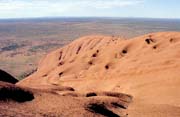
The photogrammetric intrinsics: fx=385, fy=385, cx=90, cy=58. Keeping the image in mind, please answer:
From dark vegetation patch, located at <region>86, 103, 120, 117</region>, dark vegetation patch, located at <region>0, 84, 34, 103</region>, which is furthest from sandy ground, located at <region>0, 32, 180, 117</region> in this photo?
dark vegetation patch, located at <region>0, 84, 34, 103</region>

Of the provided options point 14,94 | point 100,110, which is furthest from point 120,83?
point 14,94

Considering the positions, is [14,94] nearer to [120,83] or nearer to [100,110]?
[100,110]

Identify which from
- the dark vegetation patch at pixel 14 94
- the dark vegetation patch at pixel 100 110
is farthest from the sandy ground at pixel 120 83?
the dark vegetation patch at pixel 14 94

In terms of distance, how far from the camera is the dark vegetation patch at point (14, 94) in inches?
1011

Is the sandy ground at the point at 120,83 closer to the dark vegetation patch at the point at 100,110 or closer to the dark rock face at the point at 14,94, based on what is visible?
the dark vegetation patch at the point at 100,110

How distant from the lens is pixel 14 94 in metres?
26.7

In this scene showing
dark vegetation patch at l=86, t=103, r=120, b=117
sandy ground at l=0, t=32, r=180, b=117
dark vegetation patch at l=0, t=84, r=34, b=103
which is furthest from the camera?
sandy ground at l=0, t=32, r=180, b=117

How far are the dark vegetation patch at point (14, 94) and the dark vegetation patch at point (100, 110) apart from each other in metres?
4.24

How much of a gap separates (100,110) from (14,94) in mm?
6110

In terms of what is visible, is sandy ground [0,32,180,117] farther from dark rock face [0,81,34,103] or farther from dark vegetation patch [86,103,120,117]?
dark rock face [0,81,34,103]

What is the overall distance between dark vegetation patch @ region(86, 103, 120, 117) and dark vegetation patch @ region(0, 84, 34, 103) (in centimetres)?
424

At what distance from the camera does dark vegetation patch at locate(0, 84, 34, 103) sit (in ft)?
84.3

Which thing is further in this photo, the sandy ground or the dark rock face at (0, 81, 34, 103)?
the sandy ground

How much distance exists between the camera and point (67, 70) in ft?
209
